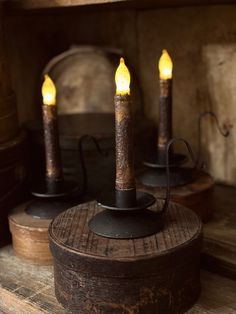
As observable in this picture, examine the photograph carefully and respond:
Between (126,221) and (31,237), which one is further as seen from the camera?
(31,237)

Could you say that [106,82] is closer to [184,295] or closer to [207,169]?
[207,169]

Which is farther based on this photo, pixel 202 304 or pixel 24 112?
pixel 24 112

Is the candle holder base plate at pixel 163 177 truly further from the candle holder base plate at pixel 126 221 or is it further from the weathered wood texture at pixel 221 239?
the candle holder base plate at pixel 126 221

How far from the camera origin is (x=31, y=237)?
1271mm

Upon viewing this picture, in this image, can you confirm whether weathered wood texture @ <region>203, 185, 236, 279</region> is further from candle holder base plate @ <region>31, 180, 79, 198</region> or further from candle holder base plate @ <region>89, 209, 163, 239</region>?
candle holder base plate @ <region>31, 180, 79, 198</region>

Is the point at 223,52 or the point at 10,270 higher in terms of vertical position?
the point at 223,52

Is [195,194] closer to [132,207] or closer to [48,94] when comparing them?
[132,207]

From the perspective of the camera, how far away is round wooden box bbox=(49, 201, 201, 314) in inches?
37.6

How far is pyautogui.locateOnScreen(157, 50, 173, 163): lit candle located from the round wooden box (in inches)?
16.1

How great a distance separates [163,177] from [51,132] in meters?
0.34

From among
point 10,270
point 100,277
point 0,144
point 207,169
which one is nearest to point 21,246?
point 10,270

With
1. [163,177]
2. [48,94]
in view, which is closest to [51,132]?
[48,94]

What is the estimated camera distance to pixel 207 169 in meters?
1.77

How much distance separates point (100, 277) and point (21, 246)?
0.41 m
